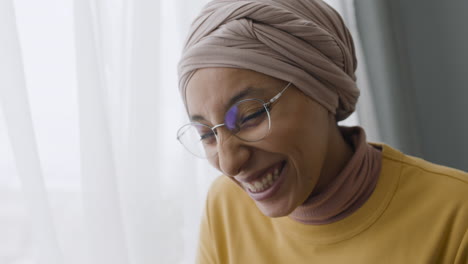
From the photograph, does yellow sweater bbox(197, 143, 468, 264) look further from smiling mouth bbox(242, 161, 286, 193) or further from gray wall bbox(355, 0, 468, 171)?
gray wall bbox(355, 0, 468, 171)

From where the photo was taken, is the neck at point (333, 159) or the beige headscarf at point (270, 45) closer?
the beige headscarf at point (270, 45)

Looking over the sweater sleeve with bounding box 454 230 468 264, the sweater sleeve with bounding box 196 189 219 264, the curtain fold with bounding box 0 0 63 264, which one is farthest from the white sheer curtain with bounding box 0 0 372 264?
the sweater sleeve with bounding box 454 230 468 264

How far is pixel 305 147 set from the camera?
3.23 feet

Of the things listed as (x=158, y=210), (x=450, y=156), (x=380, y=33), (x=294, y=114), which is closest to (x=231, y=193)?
(x=158, y=210)

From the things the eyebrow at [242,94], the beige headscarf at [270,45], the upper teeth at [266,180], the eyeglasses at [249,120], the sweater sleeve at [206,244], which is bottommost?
the sweater sleeve at [206,244]

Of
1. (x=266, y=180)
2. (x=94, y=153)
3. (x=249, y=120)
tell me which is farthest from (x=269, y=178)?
(x=94, y=153)

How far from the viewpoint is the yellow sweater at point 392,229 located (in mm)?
1013

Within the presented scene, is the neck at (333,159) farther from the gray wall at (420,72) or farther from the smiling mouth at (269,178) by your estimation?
the gray wall at (420,72)

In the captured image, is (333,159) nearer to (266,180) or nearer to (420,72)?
(266,180)

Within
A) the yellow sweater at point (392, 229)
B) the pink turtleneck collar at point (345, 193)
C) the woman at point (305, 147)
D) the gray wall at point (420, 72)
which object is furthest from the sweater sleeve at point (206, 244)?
the gray wall at point (420, 72)

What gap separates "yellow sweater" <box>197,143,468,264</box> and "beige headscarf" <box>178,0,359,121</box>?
0.27m

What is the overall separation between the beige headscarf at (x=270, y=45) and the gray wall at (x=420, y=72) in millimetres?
1421

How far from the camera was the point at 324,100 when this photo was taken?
102cm

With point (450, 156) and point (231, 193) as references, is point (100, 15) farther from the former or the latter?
point (450, 156)
